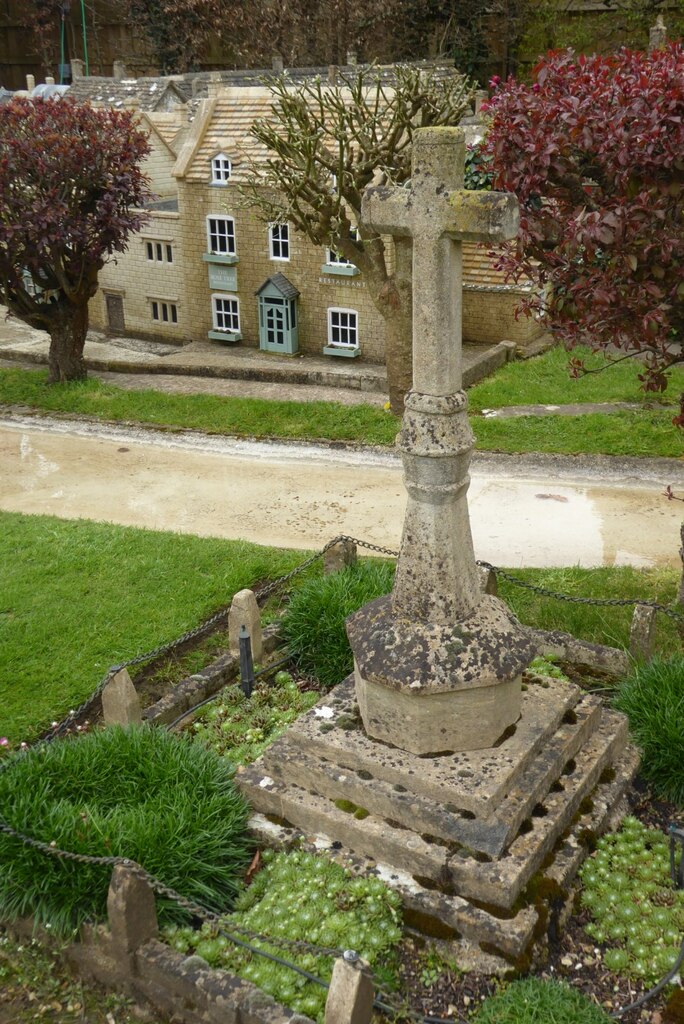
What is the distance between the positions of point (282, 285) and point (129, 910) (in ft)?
54.2

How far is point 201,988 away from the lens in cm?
544

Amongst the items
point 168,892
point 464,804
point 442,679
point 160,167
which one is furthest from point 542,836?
point 160,167

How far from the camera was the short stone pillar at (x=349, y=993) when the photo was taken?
4.83m

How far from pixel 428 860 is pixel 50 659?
4.57m

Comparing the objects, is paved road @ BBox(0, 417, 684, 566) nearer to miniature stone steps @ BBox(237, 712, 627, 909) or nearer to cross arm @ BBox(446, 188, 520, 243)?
miniature stone steps @ BBox(237, 712, 627, 909)

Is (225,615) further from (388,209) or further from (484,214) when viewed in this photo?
(484,214)

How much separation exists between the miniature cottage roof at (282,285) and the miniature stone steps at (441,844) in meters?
14.9

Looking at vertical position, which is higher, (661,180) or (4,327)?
(661,180)

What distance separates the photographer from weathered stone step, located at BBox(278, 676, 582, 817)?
6273 millimetres

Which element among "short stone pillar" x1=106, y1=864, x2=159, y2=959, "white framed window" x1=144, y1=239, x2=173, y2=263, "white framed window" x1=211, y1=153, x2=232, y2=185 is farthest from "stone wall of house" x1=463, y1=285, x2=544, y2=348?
"short stone pillar" x1=106, y1=864, x2=159, y2=959

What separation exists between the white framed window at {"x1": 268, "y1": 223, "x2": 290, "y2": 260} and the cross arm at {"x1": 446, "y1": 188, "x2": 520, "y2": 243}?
15290 mm

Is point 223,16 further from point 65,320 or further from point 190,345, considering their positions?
point 65,320

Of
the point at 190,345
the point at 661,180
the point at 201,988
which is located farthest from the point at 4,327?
the point at 201,988

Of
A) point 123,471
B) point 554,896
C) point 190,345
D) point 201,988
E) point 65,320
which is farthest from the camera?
point 190,345
